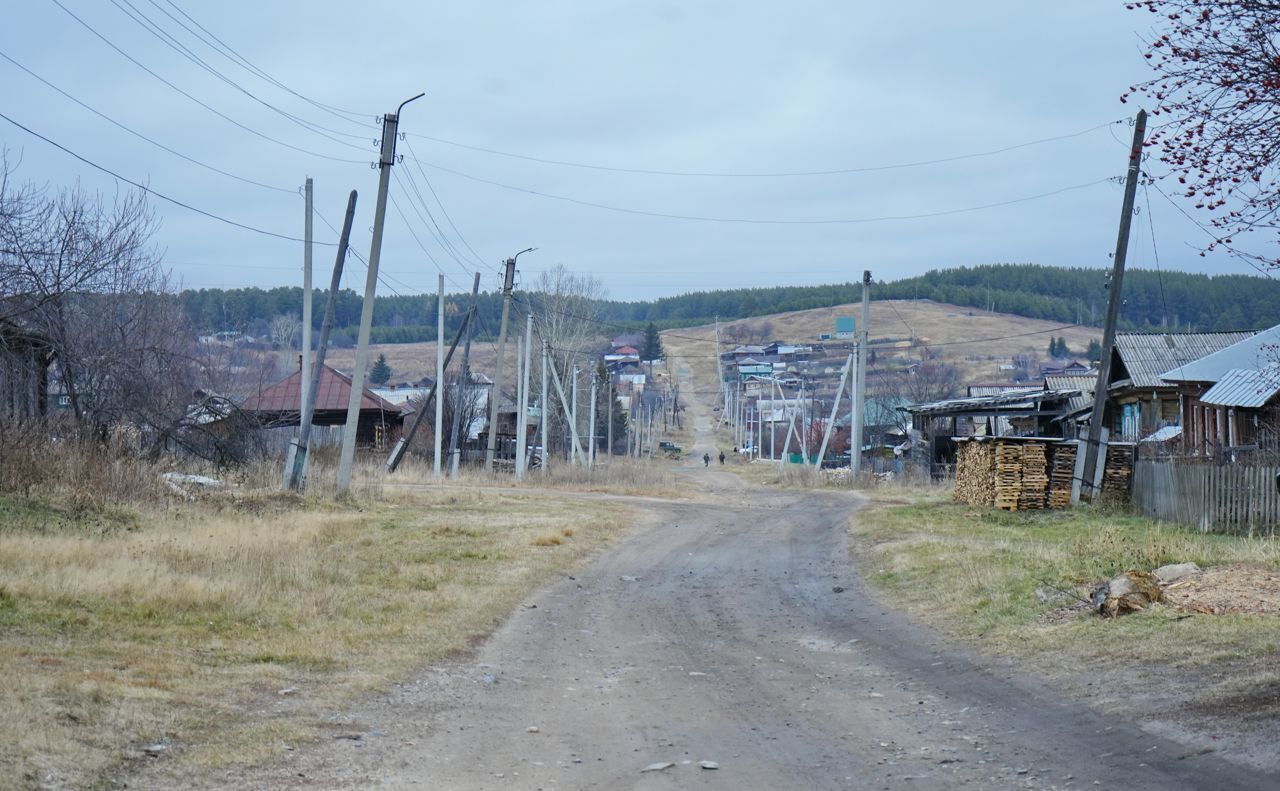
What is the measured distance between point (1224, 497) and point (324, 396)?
4694 centimetres

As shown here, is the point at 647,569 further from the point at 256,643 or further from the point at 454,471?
the point at 454,471

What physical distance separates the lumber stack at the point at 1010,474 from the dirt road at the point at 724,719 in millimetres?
12816

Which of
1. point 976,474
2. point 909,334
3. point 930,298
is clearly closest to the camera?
point 976,474

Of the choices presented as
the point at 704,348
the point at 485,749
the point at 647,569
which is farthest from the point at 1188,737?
the point at 704,348

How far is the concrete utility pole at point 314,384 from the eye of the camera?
27594mm

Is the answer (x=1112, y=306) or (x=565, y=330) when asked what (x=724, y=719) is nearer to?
(x=1112, y=306)

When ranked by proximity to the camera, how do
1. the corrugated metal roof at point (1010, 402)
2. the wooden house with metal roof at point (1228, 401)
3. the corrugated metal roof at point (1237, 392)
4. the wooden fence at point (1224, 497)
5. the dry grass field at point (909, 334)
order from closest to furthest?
the wooden fence at point (1224, 497)
the corrugated metal roof at point (1237, 392)
the wooden house with metal roof at point (1228, 401)
the corrugated metal roof at point (1010, 402)
the dry grass field at point (909, 334)

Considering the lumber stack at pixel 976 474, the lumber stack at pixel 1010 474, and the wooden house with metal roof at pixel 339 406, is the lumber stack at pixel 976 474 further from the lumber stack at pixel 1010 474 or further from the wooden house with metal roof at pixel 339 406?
the wooden house with metal roof at pixel 339 406

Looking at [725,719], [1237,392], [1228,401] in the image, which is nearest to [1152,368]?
[1237,392]

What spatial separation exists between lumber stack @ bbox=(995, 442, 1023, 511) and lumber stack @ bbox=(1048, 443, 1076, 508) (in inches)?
36.1

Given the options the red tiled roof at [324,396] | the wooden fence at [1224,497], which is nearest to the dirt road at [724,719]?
the wooden fence at [1224,497]

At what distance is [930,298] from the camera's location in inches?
6476

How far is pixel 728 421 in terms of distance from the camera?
136 metres

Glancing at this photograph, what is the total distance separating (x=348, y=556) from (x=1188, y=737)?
12665mm
